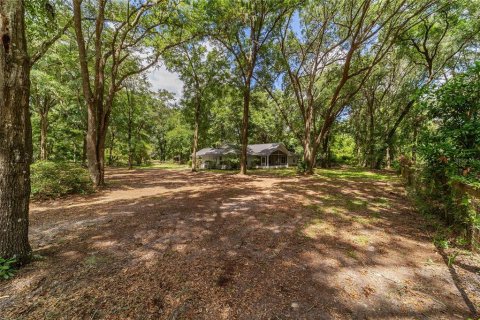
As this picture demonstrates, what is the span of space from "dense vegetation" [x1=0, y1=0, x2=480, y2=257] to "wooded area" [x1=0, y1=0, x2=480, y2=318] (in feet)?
0.20

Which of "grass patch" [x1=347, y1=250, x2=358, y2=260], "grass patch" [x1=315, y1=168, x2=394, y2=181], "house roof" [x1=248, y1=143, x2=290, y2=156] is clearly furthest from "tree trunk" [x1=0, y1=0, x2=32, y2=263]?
"house roof" [x1=248, y1=143, x2=290, y2=156]

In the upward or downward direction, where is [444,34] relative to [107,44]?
upward

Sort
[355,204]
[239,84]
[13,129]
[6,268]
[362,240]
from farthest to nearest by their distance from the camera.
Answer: [239,84] < [355,204] < [362,240] < [13,129] < [6,268]

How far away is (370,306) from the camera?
8.02ft

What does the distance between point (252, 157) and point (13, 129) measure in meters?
28.0

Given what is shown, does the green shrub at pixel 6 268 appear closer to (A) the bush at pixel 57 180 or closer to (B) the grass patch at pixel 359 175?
(A) the bush at pixel 57 180

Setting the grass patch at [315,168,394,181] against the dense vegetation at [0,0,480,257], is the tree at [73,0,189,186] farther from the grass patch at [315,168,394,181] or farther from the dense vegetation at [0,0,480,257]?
the grass patch at [315,168,394,181]

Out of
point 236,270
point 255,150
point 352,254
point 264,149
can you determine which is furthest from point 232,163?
point 236,270

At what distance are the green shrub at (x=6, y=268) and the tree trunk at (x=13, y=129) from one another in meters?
0.07

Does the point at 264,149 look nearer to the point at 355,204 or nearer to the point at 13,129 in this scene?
the point at 355,204

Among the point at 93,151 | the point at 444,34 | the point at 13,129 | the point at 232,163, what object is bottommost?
the point at 232,163

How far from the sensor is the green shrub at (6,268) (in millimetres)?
2598

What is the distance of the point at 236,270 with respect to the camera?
3057 millimetres

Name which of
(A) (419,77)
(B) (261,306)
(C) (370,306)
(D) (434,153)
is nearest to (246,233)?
(B) (261,306)
